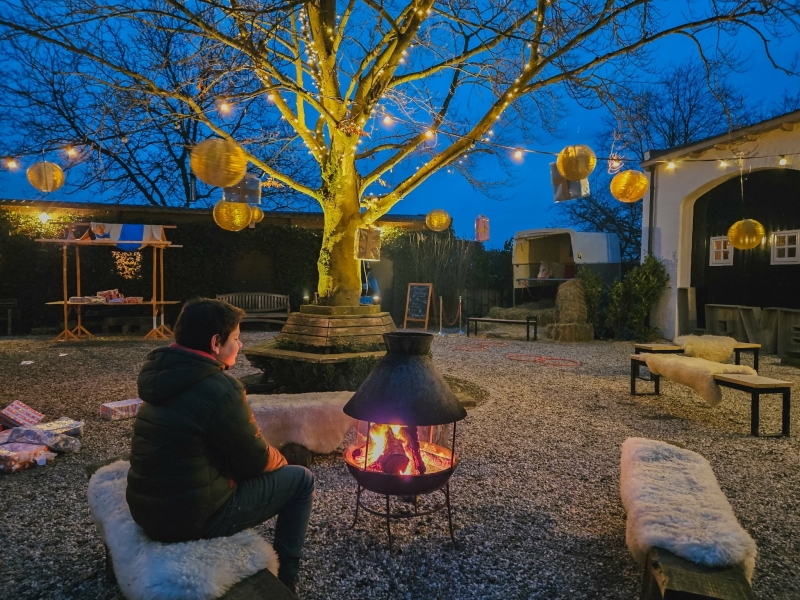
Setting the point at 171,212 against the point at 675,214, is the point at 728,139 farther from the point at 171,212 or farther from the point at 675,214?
the point at 171,212

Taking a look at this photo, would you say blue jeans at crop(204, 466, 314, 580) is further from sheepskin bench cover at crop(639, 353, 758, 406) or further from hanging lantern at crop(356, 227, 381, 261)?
sheepskin bench cover at crop(639, 353, 758, 406)

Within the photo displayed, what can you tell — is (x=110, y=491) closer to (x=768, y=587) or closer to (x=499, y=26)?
(x=768, y=587)

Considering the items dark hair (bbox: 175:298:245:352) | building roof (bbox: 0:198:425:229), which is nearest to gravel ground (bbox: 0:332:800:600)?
dark hair (bbox: 175:298:245:352)

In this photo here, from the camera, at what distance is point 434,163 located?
23.0 feet

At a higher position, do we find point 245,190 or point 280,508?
point 245,190

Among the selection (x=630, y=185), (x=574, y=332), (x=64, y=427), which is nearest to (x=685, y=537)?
(x=64, y=427)

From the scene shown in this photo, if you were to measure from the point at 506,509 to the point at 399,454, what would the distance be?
907 millimetres

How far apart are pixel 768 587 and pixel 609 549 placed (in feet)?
2.51

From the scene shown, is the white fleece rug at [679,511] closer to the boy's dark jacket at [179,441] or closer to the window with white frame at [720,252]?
the boy's dark jacket at [179,441]

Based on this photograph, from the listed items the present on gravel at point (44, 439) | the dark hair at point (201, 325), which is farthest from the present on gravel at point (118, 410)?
the dark hair at point (201, 325)

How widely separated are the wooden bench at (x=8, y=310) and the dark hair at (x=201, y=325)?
529 inches

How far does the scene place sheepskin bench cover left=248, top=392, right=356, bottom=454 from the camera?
Result: 4184 millimetres

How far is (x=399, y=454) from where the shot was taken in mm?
3291

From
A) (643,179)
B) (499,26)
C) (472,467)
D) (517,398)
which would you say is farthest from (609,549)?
(499,26)
